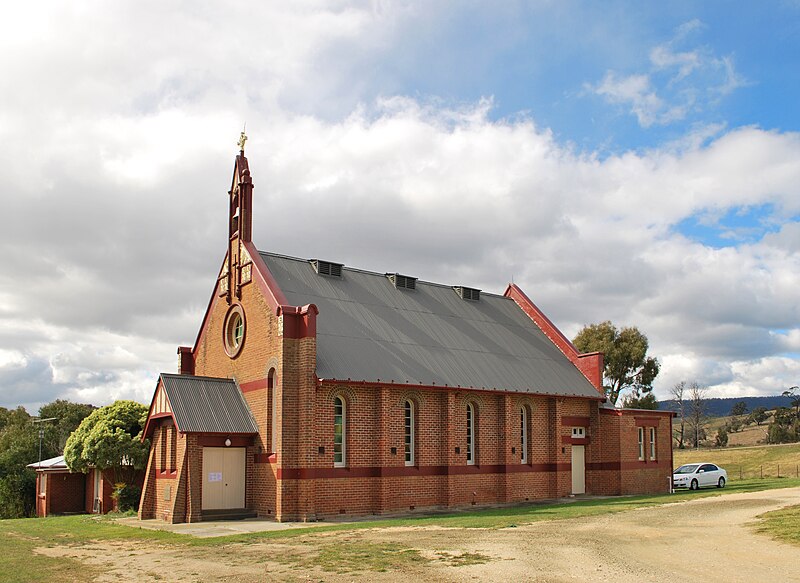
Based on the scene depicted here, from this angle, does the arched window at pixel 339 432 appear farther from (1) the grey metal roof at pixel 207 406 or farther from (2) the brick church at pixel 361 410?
(1) the grey metal roof at pixel 207 406

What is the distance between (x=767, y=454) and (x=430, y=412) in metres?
41.4

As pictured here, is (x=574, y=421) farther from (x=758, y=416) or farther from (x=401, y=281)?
(x=758, y=416)

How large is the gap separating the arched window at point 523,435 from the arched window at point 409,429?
619cm

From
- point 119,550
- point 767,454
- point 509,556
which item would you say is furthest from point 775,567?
point 767,454

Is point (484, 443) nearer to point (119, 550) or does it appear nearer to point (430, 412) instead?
point (430, 412)

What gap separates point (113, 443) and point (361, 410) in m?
11.4

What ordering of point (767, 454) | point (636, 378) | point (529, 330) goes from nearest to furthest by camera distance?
point (529, 330) → point (767, 454) → point (636, 378)

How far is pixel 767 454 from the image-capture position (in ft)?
207

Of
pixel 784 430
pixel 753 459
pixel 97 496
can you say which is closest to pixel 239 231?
pixel 97 496

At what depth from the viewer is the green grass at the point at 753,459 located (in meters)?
55.5

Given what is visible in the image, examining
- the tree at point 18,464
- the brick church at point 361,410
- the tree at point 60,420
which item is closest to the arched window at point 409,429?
the brick church at point 361,410

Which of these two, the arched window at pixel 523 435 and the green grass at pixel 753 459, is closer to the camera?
the arched window at pixel 523 435

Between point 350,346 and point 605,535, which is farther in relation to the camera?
point 350,346

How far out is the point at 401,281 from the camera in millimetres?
38812
